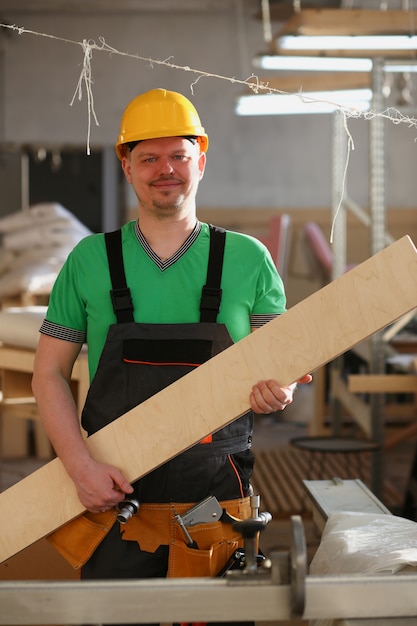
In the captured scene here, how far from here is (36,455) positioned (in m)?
7.06

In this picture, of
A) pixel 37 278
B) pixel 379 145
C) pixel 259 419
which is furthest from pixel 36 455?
pixel 379 145

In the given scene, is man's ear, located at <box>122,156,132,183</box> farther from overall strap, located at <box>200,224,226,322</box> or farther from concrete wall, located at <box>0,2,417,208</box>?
concrete wall, located at <box>0,2,417,208</box>

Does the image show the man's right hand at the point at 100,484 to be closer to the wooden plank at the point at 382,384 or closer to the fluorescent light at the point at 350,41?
the fluorescent light at the point at 350,41

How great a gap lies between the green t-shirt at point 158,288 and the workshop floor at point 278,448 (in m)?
1.86

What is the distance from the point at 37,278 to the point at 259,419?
276cm

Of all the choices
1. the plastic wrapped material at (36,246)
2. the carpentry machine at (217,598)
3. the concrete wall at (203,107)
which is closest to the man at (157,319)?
the carpentry machine at (217,598)

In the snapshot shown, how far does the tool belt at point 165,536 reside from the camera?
2.09m

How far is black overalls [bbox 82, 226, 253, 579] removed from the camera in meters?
2.11

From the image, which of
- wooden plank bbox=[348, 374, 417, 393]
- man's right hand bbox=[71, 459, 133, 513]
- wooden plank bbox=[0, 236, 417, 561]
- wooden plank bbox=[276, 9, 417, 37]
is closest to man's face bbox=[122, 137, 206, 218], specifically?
wooden plank bbox=[0, 236, 417, 561]

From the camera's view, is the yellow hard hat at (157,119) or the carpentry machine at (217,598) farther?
the yellow hard hat at (157,119)

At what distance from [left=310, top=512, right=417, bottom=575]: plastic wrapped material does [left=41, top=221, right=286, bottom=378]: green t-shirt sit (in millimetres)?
528

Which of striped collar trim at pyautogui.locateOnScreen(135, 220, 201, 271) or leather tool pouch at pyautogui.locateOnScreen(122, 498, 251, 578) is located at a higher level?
striped collar trim at pyautogui.locateOnScreen(135, 220, 201, 271)

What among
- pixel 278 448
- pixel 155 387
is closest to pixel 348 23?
pixel 155 387

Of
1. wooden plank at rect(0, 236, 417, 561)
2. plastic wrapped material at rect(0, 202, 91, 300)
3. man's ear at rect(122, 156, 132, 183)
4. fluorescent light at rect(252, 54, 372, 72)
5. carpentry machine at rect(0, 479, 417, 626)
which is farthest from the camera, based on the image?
plastic wrapped material at rect(0, 202, 91, 300)
